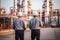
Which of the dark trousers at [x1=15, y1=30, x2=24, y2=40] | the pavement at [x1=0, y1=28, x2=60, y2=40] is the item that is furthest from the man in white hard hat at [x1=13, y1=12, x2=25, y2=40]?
the pavement at [x1=0, y1=28, x2=60, y2=40]

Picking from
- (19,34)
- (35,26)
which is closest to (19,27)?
(19,34)

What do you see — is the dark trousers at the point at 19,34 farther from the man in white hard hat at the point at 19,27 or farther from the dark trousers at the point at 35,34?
the dark trousers at the point at 35,34

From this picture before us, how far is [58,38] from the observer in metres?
4.52

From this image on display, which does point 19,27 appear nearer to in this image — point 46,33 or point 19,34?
point 19,34

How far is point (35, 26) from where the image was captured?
4.38m

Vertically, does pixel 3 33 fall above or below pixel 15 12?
below

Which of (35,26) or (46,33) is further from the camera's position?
(46,33)

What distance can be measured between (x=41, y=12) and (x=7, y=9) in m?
0.51

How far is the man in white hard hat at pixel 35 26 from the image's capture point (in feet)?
14.3

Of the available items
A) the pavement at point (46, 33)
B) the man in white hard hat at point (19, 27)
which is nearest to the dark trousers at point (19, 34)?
the man in white hard hat at point (19, 27)

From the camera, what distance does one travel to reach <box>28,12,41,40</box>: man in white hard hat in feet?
14.3

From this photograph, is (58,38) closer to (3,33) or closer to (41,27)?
(41,27)

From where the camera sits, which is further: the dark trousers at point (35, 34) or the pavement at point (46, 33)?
the pavement at point (46, 33)

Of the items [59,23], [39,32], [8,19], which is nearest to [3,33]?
[8,19]
